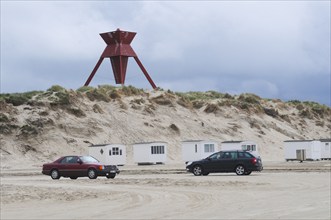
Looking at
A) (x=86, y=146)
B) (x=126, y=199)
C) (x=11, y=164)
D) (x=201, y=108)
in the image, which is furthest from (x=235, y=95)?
(x=126, y=199)

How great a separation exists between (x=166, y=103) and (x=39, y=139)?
22.7 metres

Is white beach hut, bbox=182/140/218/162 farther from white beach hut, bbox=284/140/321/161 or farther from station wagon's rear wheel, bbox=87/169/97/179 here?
station wagon's rear wheel, bbox=87/169/97/179

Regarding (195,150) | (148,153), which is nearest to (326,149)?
(195,150)

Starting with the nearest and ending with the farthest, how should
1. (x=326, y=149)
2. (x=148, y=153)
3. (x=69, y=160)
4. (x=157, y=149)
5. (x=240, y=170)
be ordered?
(x=240, y=170) < (x=69, y=160) < (x=148, y=153) < (x=157, y=149) < (x=326, y=149)

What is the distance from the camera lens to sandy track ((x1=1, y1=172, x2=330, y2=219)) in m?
17.0

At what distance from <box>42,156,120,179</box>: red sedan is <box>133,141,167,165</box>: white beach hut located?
23.2m

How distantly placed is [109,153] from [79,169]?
22.6m

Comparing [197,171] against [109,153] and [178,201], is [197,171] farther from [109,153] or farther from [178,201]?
[109,153]

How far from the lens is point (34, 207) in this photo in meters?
19.6

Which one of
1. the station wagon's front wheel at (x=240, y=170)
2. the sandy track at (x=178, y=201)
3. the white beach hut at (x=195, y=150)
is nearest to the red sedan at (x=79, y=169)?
the station wagon's front wheel at (x=240, y=170)

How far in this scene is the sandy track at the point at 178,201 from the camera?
17.0 meters

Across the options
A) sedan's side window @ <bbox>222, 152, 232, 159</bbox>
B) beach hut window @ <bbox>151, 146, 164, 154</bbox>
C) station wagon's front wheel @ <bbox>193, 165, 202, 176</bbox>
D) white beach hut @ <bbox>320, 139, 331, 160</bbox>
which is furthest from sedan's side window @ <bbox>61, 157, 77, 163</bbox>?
white beach hut @ <bbox>320, 139, 331, 160</bbox>

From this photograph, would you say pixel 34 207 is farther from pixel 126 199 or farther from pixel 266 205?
pixel 266 205

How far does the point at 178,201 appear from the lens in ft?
67.6
